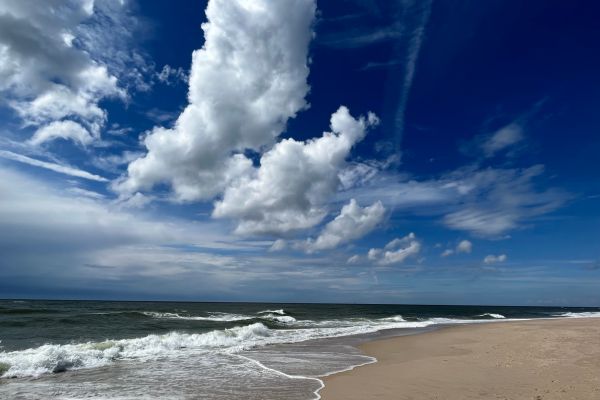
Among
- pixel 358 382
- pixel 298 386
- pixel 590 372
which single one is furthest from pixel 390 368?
pixel 590 372

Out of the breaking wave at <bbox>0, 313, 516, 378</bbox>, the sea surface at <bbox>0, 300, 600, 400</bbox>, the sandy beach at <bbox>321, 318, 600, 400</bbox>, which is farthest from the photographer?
the breaking wave at <bbox>0, 313, 516, 378</bbox>

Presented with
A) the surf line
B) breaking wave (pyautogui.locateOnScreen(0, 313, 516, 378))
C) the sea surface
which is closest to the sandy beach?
the surf line

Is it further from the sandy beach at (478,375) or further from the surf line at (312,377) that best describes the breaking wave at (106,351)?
the sandy beach at (478,375)

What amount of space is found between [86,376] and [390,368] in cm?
930

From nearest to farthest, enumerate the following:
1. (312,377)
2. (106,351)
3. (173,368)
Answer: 1. (312,377)
2. (173,368)
3. (106,351)

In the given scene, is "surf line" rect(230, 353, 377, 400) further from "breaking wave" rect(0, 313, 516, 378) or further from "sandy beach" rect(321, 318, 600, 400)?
"breaking wave" rect(0, 313, 516, 378)

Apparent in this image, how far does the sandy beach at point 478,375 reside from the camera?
9000 millimetres

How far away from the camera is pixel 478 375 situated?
1123cm

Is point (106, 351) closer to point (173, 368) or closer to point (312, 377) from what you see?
point (173, 368)

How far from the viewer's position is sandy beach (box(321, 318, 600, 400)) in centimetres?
900

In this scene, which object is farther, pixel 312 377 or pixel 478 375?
pixel 312 377

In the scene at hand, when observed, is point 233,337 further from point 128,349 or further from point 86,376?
point 86,376

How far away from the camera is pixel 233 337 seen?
75.2 ft

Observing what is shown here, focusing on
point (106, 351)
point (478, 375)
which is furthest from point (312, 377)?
point (106, 351)
